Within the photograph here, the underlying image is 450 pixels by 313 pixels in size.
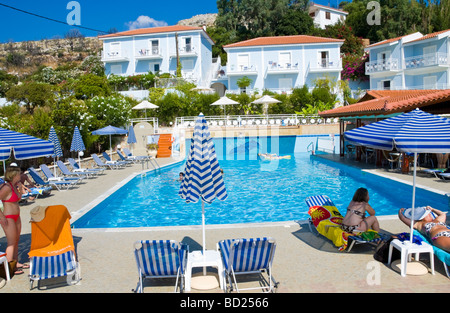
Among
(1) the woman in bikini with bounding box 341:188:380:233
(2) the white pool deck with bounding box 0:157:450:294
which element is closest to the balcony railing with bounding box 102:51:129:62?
(2) the white pool deck with bounding box 0:157:450:294

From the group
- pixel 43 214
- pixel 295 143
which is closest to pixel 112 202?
pixel 43 214

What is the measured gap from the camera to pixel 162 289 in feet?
16.1

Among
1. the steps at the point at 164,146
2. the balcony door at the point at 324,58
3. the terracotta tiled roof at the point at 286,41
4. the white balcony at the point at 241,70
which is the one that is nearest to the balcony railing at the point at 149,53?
the terracotta tiled roof at the point at 286,41

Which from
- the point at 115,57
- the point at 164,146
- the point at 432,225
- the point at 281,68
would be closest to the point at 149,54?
the point at 115,57

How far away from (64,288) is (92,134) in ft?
48.5

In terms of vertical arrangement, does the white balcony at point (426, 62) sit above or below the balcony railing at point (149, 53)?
below

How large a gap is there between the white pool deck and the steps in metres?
13.4

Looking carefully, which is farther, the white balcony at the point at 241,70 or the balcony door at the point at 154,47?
the balcony door at the point at 154,47

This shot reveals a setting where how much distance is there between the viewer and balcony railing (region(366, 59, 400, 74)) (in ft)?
115

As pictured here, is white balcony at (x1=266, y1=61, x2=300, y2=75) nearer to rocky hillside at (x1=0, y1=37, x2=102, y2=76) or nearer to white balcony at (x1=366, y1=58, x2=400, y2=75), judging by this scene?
white balcony at (x1=366, y1=58, x2=400, y2=75)

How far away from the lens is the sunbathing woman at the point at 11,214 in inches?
221

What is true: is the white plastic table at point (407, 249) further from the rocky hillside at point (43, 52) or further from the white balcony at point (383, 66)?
the rocky hillside at point (43, 52)

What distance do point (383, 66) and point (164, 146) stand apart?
77.7 feet

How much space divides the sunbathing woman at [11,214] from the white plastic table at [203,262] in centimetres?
262
